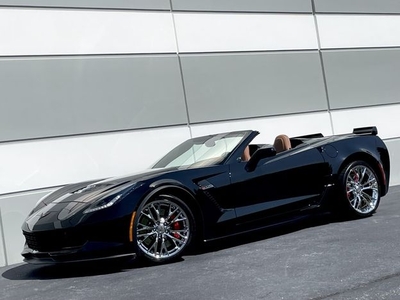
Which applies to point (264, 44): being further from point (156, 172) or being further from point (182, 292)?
point (182, 292)

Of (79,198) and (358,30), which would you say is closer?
(79,198)

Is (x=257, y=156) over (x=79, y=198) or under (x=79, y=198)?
over

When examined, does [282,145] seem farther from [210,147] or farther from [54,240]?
[54,240]

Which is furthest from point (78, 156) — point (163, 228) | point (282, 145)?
point (163, 228)

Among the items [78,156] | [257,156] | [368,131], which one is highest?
[78,156]

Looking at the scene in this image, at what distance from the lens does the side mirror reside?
745 centimetres

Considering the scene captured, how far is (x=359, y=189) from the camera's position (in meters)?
8.53

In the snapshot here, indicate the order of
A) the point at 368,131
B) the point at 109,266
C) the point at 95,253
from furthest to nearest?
the point at 368,131
the point at 109,266
the point at 95,253

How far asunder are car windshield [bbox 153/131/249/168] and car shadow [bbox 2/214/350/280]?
2.99ft

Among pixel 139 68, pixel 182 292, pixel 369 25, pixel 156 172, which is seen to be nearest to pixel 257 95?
pixel 139 68

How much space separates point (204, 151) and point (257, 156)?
629mm

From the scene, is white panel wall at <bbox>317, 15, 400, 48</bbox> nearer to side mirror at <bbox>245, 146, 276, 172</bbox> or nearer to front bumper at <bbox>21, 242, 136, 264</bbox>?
side mirror at <bbox>245, 146, 276, 172</bbox>

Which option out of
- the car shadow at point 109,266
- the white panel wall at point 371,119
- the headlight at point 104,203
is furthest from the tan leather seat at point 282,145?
the white panel wall at point 371,119

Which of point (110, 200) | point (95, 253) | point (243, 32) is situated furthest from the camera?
point (243, 32)
